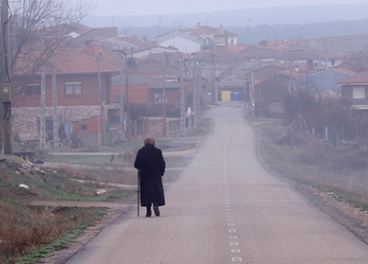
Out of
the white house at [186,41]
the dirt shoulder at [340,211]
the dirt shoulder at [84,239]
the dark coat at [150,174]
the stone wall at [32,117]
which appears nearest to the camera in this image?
the dirt shoulder at [84,239]

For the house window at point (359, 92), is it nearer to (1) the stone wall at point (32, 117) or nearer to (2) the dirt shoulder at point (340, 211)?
(1) the stone wall at point (32, 117)

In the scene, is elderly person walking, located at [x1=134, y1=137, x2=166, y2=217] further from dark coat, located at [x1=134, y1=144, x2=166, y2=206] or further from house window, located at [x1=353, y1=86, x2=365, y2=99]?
house window, located at [x1=353, y1=86, x2=365, y2=99]

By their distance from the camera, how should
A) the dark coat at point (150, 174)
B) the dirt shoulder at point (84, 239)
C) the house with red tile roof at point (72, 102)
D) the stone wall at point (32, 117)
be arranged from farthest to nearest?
the stone wall at point (32, 117) < the house with red tile roof at point (72, 102) < the dark coat at point (150, 174) < the dirt shoulder at point (84, 239)

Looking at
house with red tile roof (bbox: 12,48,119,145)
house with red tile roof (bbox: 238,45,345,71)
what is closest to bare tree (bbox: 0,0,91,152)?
house with red tile roof (bbox: 12,48,119,145)

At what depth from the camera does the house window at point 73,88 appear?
5166 centimetres

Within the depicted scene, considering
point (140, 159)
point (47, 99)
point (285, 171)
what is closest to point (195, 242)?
point (140, 159)

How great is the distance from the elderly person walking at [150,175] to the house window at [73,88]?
40431mm

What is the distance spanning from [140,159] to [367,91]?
45.0 m

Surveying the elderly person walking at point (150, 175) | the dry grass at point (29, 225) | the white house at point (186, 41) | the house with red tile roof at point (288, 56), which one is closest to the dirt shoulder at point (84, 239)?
the dry grass at point (29, 225)

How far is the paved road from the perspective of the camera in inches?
313

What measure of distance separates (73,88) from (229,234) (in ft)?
144

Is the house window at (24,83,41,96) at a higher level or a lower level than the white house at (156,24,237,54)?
lower

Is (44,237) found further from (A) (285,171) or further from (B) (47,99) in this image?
(B) (47,99)

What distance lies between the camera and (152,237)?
9.49 meters
